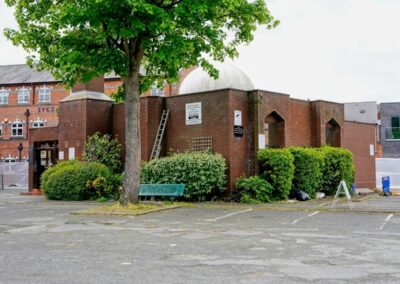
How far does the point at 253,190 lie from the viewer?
20.8 meters

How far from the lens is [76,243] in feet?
36.1

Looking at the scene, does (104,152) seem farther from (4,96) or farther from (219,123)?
(4,96)

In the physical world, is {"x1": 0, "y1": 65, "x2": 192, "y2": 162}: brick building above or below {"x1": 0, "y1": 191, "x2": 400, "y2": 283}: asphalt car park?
above

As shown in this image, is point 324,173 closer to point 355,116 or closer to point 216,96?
point 216,96

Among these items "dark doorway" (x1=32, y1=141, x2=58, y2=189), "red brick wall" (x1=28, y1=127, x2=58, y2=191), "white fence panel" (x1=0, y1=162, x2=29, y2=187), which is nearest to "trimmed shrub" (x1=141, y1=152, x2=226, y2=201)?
"red brick wall" (x1=28, y1=127, x2=58, y2=191)

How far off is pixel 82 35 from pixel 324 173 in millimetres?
13828

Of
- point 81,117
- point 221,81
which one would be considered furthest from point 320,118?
point 81,117

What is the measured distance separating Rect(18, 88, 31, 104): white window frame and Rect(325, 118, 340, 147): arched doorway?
135 ft

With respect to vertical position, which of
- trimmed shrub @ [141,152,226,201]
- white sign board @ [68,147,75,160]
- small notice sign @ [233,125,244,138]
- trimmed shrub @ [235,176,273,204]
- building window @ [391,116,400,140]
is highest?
building window @ [391,116,400,140]

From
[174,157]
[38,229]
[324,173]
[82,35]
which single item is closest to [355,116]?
[324,173]

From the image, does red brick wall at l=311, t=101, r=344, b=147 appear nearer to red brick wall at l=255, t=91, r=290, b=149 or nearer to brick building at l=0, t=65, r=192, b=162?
red brick wall at l=255, t=91, r=290, b=149

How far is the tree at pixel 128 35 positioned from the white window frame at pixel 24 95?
137 ft

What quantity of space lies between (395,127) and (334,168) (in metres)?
39.8

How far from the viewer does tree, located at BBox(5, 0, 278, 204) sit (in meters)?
16.2
